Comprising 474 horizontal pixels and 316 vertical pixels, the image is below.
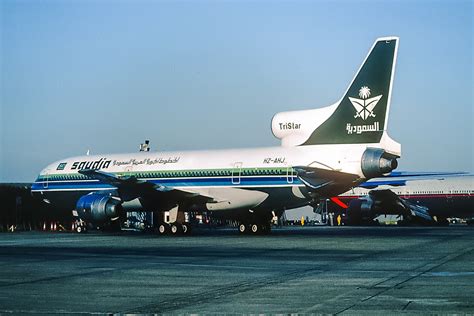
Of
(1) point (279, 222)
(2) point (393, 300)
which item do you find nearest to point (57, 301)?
(2) point (393, 300)

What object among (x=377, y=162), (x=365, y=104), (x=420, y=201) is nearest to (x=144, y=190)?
(x=365, y=104)

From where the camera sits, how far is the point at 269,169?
39469 mm

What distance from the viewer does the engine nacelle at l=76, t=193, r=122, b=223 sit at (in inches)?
1673

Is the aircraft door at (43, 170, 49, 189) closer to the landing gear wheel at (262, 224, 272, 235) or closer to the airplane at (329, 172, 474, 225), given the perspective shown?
the landing gear wheel at (262, 224, 272, 235)

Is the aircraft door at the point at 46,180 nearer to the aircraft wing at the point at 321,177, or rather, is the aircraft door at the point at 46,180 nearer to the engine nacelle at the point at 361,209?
the aircraft wing at the point at 321,177

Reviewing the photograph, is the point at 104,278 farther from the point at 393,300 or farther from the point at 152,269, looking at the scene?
the point at 393,300

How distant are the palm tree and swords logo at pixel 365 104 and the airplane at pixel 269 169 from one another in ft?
0.15

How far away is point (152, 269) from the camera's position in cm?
1983

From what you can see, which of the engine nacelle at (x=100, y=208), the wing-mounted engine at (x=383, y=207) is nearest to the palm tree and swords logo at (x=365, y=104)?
the engine nacelle at (x=100, y=208)

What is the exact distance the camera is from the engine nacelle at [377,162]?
1426 inches

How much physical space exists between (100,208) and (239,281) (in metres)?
26.8

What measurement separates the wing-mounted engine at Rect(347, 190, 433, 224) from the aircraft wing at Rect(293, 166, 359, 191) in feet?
115

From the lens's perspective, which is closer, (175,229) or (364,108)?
(364,108)

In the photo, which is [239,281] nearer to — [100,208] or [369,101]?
[369,101]
